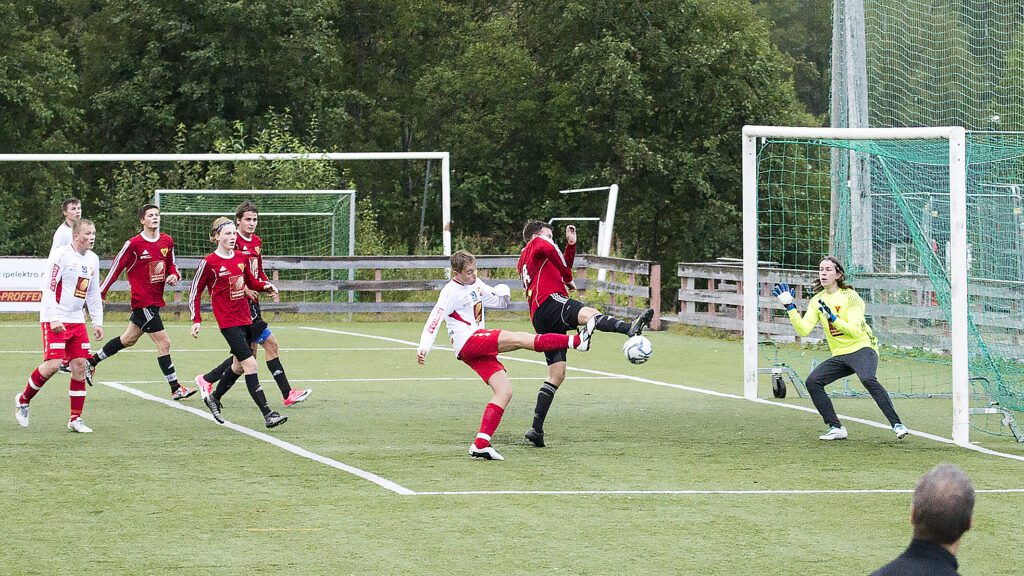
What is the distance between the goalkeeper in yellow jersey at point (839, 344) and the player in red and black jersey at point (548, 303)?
1.50 meters

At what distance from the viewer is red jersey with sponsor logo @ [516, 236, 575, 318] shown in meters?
11.8

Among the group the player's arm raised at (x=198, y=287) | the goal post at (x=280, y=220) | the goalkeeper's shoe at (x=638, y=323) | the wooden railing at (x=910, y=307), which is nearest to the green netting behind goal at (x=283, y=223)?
the goal post at (x=280, y=220)

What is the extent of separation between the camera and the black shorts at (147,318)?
1450 centimetres

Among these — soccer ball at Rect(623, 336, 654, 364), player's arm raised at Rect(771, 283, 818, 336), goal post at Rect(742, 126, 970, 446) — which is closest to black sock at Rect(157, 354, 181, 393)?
soccer ball at Rect(623, 336, 654, 364)

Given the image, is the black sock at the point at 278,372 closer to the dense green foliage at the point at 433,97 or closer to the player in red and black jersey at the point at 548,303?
the player in red and black jersey at the point at 548,303

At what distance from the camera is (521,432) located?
1233 cm

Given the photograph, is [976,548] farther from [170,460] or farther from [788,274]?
[788,274]

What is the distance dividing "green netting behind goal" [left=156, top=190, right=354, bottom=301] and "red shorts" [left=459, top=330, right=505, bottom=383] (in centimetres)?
1762

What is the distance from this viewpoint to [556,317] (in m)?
11.7

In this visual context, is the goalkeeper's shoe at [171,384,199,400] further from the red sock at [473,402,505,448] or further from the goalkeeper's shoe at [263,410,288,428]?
the red sock at [473,402,505,448]

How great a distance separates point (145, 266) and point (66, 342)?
241 cm

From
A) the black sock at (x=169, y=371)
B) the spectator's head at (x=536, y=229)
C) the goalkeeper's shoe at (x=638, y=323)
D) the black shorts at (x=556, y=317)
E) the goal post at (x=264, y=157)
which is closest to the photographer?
the goalkeeper's shoe at (x=638, y=323)

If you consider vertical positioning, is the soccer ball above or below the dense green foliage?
below

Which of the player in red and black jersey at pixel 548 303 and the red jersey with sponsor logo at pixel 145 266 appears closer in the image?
the player in red and black jersey at pixel 548 303
